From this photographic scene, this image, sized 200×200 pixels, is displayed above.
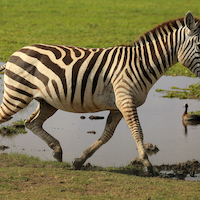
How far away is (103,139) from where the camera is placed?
22.0ft

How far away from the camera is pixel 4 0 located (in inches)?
1248

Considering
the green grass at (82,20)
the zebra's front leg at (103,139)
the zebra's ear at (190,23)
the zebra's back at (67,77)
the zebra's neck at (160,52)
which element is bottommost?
the zebra's front leg at (103,139)

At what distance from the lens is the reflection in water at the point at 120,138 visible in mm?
7463

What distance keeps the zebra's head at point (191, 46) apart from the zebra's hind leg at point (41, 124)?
238 cm

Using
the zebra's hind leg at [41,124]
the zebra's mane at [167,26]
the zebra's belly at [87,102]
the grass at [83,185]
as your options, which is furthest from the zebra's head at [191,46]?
the zebra's hind leg at [41,124]

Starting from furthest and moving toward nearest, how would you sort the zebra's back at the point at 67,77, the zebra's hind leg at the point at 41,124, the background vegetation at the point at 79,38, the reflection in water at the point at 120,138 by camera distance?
the reflection in water at the point at 120,138 < the zebra's hind leg at the point at 41,124 < the zebra's back at the point at 67,77 < the background vegetation at the point at 79,38

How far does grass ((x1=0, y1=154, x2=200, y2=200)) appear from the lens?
507 cm

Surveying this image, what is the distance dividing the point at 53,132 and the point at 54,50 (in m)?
2.46

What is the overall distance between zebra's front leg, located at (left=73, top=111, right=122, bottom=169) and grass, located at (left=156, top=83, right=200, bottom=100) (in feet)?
18.2

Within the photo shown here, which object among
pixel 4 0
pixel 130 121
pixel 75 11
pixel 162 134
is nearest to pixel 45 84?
pixel 130 121

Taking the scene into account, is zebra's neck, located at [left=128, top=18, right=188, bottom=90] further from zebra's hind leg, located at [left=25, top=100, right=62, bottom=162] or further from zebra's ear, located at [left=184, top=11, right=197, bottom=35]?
zebra's hind leg, located at [left=25, top=100, right=62, bottom=162]

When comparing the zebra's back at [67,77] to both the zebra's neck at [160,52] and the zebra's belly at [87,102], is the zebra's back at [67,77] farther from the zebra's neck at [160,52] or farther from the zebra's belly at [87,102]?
the zebra's neck at [160,52]

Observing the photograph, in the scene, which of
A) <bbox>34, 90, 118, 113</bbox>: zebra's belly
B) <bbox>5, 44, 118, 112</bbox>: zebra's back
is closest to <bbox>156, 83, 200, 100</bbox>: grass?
<bbox>5, 44, 118, 112</bbox>: zebra's back

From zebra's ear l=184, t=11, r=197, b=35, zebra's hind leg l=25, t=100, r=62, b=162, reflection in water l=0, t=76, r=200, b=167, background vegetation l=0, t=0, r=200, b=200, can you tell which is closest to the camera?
background vegetation l=0, t=0, r=200, b=200
